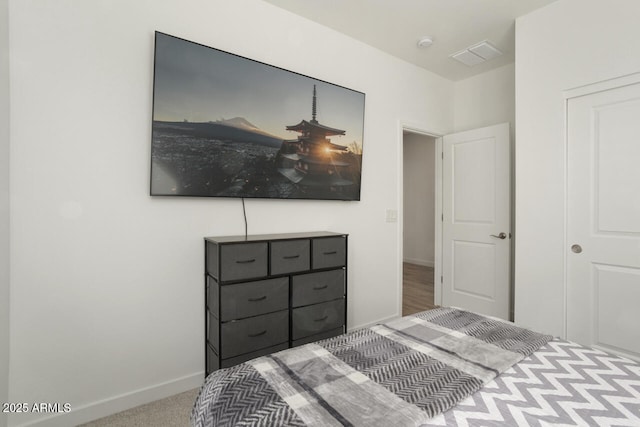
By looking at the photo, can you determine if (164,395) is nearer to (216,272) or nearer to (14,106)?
(216,272)

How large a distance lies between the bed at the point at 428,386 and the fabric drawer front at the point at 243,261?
0.79 metres

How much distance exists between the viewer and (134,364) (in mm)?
2006

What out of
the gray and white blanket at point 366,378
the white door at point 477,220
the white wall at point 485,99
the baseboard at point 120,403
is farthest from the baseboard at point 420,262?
the baseboard at point 120,403

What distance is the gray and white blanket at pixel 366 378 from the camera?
0.95 metres

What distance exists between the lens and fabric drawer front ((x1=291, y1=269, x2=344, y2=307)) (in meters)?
2.26

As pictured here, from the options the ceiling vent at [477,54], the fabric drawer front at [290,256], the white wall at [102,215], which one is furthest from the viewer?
the ceiling vent at [477,54]

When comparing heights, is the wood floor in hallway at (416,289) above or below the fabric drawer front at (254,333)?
below

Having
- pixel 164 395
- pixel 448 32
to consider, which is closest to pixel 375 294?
pixel 164 395

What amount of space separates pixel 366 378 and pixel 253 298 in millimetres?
1104

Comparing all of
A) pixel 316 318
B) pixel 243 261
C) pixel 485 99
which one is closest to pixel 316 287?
pixel 316 318

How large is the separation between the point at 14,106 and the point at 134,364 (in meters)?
1.62

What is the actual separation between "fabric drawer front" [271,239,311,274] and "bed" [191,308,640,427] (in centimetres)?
83

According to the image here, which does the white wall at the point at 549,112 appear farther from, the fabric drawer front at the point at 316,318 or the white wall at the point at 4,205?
the white wall at the point at 4,205

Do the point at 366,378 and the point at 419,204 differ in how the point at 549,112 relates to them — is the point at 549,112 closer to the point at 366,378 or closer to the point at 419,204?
the point at 366,378
